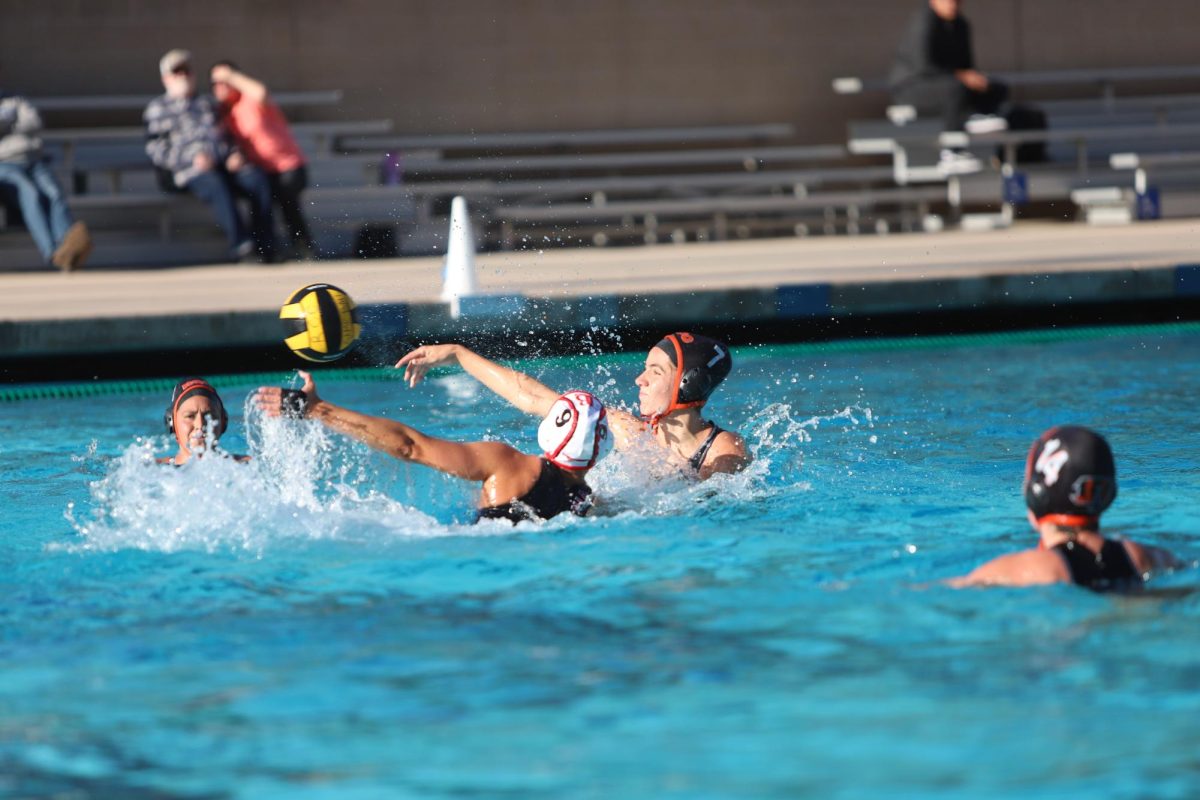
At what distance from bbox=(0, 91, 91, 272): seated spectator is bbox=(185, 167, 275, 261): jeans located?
2.94 feet

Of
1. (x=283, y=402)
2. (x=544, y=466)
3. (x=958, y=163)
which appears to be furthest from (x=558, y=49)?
(x=283, y=402)

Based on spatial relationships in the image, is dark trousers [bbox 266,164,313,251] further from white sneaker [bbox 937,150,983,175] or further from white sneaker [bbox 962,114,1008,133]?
white sneaker [bbox 962,114,1008,133]

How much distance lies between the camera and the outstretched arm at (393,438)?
14.3 ft

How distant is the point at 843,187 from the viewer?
49.8ft

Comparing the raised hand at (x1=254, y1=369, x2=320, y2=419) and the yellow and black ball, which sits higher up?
the yellow and black ball

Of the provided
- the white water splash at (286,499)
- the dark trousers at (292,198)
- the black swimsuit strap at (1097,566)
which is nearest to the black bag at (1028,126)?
the dark trousers at (292,198)

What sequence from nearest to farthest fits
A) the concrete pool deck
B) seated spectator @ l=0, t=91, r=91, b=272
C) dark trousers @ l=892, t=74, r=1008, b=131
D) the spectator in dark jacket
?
the concrete pool deck < seated spectator @ l=0, t=91, r=91, b=272 < the spectator in dark jacket < dark trousers @ l=892, t=74, r=1008, b=131

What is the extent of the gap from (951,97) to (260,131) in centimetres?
570

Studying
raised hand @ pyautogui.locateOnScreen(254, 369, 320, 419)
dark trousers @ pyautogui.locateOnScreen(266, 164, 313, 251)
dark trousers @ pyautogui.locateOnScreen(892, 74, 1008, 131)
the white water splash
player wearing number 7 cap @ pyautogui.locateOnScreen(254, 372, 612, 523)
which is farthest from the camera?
dark trousers @ pyautogui.locateOnScreen(892, 74, 1008, 131)

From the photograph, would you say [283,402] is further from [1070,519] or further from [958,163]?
[958,163]

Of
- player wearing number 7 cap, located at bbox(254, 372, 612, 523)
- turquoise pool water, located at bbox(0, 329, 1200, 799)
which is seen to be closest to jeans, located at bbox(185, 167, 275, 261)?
turquoise pool water, located at bbox(0, 329, 1200, 799)

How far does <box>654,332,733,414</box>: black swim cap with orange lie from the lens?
18.5 feet

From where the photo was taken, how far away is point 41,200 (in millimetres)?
11508

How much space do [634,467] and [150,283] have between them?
19.7 feet
